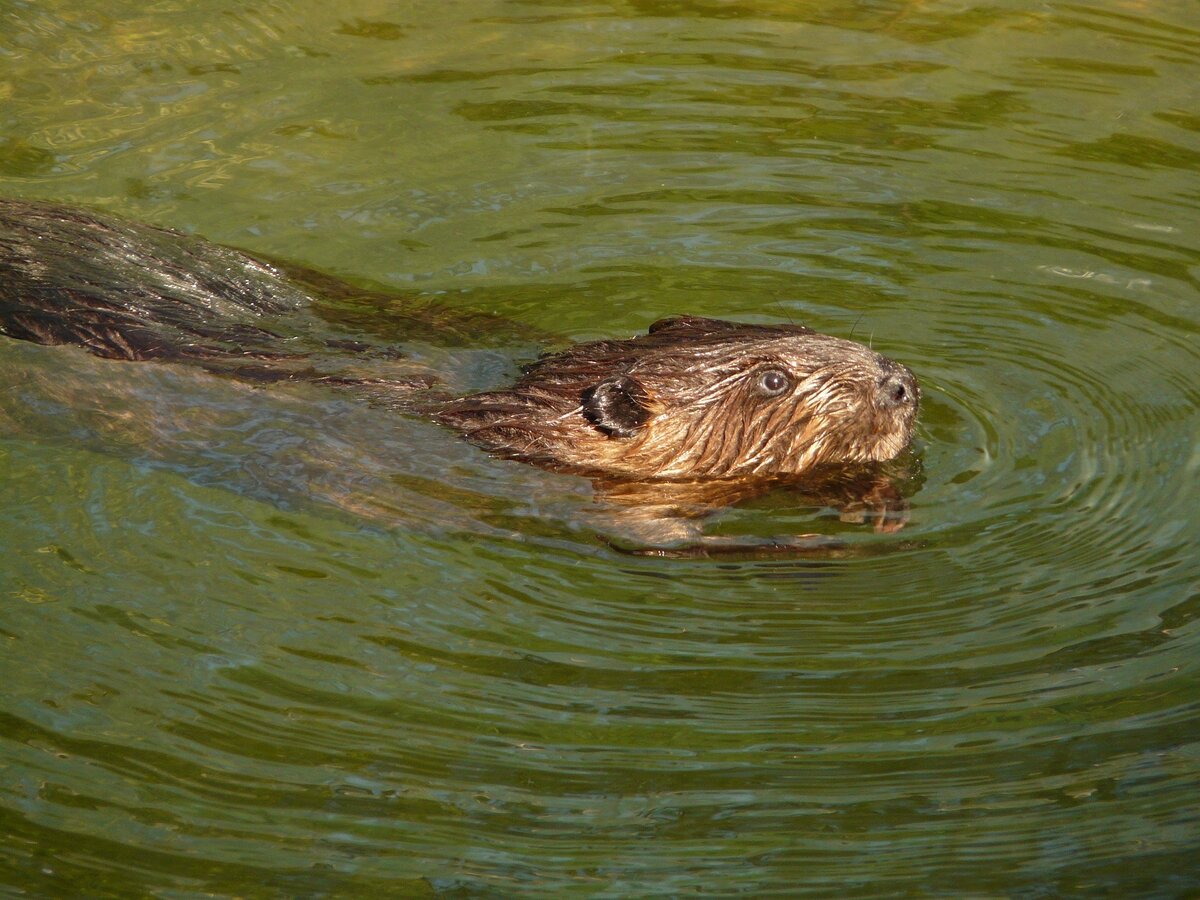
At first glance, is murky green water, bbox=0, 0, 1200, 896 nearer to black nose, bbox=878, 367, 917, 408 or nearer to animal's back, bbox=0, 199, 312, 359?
animal's back, bbox=0, 199, 312, 359

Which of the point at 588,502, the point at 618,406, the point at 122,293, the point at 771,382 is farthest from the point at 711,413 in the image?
the point at 122,293

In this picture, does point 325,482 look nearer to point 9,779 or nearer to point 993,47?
point 9,779

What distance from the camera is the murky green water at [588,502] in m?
3.76

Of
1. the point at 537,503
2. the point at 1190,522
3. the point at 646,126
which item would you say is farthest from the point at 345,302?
the point at 1190,522

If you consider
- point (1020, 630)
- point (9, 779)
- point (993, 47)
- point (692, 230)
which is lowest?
point (9, 779)

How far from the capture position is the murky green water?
376cm

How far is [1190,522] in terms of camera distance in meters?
4.95

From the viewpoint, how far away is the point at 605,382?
5.30m

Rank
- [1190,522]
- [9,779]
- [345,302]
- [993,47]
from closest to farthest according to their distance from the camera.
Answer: [9,779] → [1190,522] → [345,302] → [993,47]

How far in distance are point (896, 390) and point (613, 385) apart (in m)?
0.99

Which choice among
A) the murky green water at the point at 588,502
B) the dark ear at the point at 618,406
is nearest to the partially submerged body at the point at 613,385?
the dark ear at the point at 618,406

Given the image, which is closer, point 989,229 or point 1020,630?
point 1020,630

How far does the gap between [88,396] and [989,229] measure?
3993 millimetres

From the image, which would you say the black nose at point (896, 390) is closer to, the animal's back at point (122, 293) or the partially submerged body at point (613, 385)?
the partially submerged body at point (613, 385)
